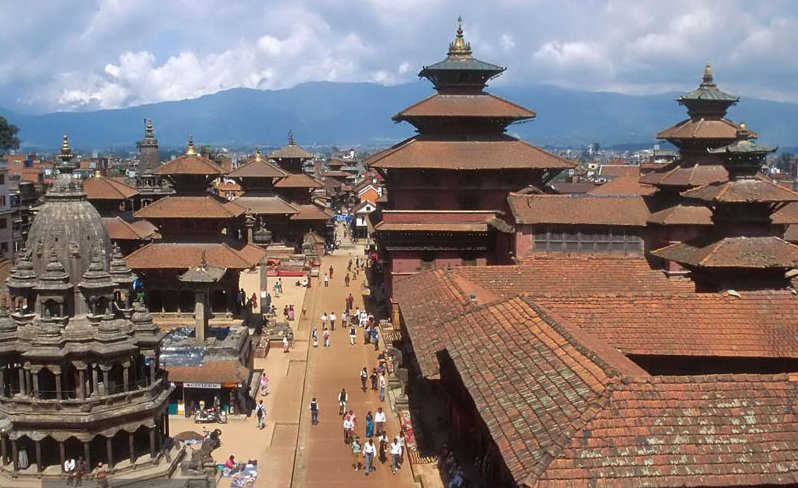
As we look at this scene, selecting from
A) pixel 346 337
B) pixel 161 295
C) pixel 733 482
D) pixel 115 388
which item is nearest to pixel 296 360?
pixel 346 337

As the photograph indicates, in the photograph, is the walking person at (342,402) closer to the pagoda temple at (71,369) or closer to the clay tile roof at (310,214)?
the pagoda temple at (71,369)

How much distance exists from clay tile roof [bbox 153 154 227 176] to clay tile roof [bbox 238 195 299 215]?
74.8 feet

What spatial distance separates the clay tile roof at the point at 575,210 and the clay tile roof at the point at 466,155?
14.0ft

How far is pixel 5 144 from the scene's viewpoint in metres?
107

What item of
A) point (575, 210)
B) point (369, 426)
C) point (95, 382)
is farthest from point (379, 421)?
point (575, 210)

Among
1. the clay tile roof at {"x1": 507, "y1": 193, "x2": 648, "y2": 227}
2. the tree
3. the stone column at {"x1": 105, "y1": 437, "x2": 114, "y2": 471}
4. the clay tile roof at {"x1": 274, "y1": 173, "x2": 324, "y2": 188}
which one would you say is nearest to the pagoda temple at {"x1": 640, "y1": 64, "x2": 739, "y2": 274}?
the clay tile roof at {"x1": 507, "y1": 193, "x2": 648, "y2": 227}

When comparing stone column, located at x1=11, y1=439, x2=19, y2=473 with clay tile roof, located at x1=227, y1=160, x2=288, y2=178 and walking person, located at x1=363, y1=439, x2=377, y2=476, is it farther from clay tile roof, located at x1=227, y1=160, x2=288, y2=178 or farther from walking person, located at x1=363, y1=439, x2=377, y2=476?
clay tile roof, located at x1=227, y1=160, x2=288, y2=178

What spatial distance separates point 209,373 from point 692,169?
21435 millimetres

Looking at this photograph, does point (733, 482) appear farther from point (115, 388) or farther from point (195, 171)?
point (195, 171)

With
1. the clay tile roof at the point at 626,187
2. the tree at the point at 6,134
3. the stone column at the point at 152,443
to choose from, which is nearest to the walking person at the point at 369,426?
the stone column at the point at 152,443

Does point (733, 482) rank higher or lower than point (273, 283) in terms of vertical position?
higher

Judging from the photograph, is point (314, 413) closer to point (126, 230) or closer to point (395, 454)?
point (395, 454)

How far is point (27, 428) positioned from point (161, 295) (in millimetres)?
17452

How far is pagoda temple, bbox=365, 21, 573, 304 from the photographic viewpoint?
35.7 meters
